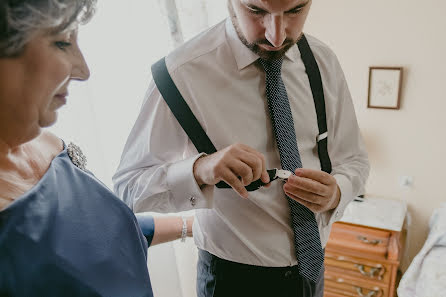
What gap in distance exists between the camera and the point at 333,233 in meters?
2.26

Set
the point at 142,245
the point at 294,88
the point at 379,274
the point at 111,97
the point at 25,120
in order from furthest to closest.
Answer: the point at 379,274 < the point at 111,97 < the point at 294,88 < the point at 142,245 < the point at 25,120

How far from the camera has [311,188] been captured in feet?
2.94

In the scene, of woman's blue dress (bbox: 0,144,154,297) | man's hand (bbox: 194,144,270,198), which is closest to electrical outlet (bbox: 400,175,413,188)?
man's hand (bbox: 194,144,270,198)

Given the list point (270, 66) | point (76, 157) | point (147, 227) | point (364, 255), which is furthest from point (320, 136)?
point (364, 255)

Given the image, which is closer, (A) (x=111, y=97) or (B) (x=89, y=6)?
(B) (x=89, y=6)

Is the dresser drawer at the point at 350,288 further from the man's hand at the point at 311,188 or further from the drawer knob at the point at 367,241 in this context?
the man's hand at the point at 311,188

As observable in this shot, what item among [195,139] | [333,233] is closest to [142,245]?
[195,139]

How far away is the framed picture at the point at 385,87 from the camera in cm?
231

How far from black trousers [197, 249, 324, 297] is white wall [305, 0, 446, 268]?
1716mm

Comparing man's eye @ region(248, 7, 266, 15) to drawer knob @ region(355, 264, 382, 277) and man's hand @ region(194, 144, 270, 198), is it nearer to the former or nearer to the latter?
man's hand @ region(194, 144, 270, 198)

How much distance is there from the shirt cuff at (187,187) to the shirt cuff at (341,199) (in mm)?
369

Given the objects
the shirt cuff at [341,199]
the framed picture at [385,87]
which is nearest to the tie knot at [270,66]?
the shirt cuff at [341,199]

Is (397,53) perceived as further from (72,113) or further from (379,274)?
(72,113)

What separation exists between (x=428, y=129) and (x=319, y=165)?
1.62 metres
